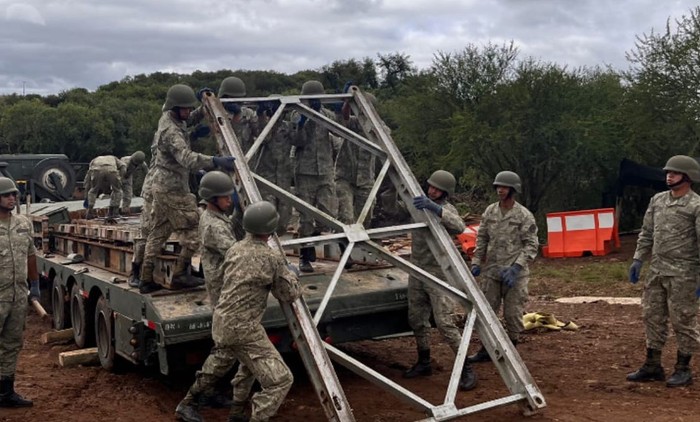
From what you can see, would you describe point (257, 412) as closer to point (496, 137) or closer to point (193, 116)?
point (193, 116)

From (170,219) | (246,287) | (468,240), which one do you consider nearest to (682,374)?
(246,287)

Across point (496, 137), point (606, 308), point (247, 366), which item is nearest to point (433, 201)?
point (247, 366)

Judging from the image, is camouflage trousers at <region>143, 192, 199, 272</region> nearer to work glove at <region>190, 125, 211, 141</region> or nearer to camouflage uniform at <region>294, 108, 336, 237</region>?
work glove at <region>190, 125, 211, 141</region>

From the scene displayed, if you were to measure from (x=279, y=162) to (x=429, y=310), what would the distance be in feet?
7.66

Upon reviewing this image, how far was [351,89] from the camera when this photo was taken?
28.2 ft

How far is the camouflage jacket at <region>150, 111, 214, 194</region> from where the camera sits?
7.72 metres

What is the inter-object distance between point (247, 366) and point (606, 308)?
6.95m

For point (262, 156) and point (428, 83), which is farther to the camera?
point (428, 83)

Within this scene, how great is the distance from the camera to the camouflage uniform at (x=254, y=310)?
19.5 feet

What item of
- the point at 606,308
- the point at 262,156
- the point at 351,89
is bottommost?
the point at 606,308

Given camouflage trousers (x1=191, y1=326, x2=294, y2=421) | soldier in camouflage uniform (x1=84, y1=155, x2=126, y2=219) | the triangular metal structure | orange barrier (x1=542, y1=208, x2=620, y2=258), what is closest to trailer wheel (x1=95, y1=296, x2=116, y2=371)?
the triangular metal structure

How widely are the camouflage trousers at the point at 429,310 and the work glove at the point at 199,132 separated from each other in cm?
235

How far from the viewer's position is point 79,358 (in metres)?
8.89

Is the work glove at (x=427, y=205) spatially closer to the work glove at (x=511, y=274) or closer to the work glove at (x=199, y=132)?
the work glove at (x=511, y=274)
